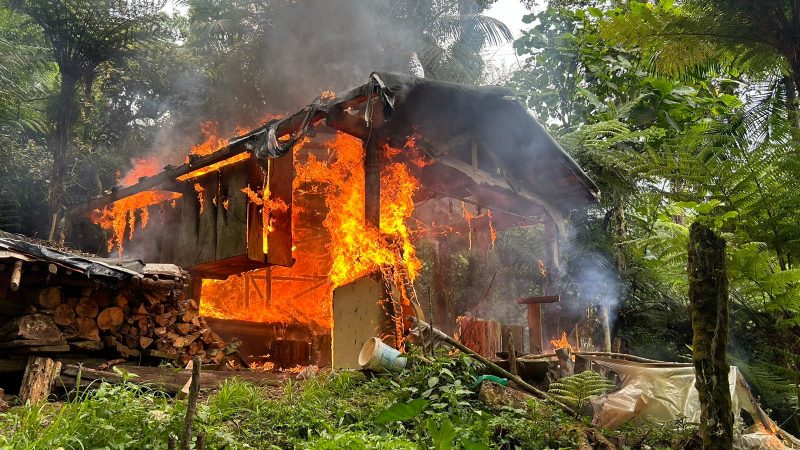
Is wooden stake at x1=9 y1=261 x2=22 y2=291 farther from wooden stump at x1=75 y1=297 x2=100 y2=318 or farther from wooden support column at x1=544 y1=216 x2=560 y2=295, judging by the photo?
wooden support column at x1=544 y1=216 x2=560 y2=295

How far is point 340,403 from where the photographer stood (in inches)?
231

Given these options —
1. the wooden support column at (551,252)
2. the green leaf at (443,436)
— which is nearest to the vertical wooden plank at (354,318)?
the wooden support column at (551,252)

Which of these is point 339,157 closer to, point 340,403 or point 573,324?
point 340,403

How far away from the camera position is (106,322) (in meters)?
8.36

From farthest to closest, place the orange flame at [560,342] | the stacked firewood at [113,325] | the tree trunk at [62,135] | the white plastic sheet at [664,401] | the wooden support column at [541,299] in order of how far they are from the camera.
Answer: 1. the orange flame at [560,342]
2. the tree trunk at [62,135]
3. the wooden support column at [541,299]
4. the stacked firewood at [113,325]
5. the white plastic sheet at [664,401]

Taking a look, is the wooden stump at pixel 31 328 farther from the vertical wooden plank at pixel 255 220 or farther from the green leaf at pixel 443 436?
the green leaf at pixel 443 436

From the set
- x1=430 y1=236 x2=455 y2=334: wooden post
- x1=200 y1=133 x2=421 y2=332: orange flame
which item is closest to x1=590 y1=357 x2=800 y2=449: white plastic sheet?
x1=200 y1=133 x2=421 y2=332: orange flame

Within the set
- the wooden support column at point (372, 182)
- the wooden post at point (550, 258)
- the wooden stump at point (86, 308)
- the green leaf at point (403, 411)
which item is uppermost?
the wooden support column at point (372, 182)

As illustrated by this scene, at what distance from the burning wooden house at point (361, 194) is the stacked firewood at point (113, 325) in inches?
54.6

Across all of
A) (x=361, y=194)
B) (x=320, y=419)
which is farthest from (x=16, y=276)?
(x=361, y=194)

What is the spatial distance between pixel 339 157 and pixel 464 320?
394cm

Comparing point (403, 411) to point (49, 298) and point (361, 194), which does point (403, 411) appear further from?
point (361, 194)

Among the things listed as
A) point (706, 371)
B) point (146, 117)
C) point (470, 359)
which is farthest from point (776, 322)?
point (146, 117)

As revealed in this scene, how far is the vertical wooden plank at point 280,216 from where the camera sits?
9945 millimetres
